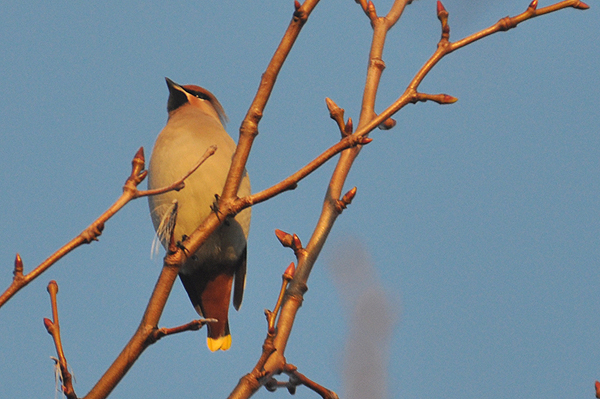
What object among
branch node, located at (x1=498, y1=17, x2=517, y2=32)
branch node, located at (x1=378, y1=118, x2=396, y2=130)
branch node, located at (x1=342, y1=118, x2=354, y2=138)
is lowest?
branch node, located at (x1=342, y1=118, x2=354, y2=138)

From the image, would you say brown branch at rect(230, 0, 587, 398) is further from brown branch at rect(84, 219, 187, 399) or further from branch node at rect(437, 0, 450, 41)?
brown branch at rect(84, 219, 187, 399)

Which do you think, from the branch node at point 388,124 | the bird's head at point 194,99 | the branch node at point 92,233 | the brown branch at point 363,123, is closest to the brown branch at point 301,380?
the brown branch at point 363,123

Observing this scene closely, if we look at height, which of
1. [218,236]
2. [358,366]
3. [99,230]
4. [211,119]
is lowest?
[358,366]

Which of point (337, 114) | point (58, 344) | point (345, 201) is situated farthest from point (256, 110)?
point (58, 344)

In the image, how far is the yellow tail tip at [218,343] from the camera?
3893 millimetres

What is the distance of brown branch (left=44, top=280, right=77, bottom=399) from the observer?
1873mm

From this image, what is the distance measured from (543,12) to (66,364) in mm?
1716

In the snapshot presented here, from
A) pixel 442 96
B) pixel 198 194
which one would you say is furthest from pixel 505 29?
pixel 198 194

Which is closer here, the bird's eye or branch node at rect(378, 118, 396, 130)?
branch node at rect(378, 118, 396, 130)

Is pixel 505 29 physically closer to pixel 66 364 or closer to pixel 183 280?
pixel 66 364

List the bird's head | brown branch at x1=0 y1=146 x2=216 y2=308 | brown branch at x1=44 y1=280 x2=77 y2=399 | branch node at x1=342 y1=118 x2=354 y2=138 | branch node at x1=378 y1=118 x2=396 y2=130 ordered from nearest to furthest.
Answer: brown branch at x1=0 y1=146 x2=216 y2=308
brown branch at x1=44 y1=280 x2=77 y2=399
branch node at x1=342 y1=118 x2=354 y2=138
branch node at x1=378 y1=118 x2=396 y2=130
the bird's head

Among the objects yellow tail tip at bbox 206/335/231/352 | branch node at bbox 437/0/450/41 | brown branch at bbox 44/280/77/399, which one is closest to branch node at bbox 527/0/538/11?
branch node at bbox 437/0/450/41

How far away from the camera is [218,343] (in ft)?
12.8

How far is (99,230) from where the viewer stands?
1702 millimetres
